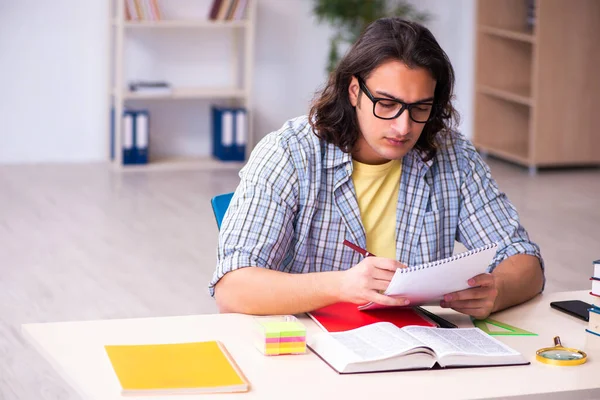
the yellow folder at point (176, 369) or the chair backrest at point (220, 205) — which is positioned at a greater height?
the chair backrest at point (220, 205)

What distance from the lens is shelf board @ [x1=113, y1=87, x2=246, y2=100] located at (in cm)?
626

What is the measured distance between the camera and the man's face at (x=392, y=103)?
6.73 ft

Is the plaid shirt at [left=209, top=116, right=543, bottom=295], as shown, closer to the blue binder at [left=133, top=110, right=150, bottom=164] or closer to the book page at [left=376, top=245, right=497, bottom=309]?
the book page at [left=376, top=245, right=497, bottom=309]

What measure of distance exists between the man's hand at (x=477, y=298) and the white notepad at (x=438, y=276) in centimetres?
3

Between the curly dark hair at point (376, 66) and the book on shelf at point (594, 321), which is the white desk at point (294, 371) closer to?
the book on shelf at point (594, 321)

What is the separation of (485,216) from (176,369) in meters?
0.94

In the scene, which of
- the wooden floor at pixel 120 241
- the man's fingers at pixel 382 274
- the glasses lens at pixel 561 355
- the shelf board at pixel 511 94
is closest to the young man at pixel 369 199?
the man's fingers at pixel 382 274

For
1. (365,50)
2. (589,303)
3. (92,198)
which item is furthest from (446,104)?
(92,198)

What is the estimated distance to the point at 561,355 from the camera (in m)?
1.74

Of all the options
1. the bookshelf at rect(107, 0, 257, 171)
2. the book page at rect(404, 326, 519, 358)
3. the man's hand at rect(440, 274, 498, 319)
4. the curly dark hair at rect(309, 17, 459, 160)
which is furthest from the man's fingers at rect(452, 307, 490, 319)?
the bookshelf at rect(107, 0, 257, 171)

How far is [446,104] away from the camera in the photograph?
2240 mm

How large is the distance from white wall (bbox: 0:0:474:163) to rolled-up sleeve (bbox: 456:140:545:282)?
4.29m

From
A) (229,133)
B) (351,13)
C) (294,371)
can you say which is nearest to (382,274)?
(294,371)

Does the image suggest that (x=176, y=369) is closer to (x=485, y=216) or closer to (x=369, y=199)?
(x=369, y=199)
